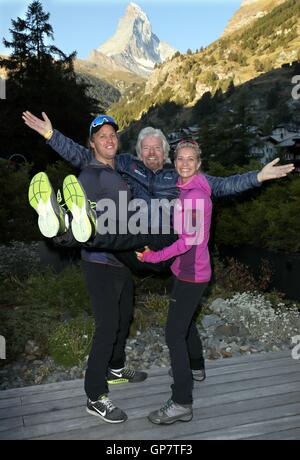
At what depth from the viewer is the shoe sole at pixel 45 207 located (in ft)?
9.68

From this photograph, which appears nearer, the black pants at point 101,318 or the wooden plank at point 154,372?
the black pants at point 101,318

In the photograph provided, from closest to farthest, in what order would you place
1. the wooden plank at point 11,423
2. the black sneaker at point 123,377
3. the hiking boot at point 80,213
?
the hiking boot at point 80,213 < the wooden plank at point 11,423 < the black sneaker at point 123,377

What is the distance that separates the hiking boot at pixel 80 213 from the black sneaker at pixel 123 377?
162 centimetres

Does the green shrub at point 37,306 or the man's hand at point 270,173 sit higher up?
the man's hand at point 270,173

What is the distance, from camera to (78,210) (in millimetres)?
2879

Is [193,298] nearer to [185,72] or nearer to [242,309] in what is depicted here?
[242,309]

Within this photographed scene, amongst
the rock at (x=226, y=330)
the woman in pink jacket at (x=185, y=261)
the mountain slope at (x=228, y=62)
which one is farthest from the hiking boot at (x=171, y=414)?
the mountain slope at (x=228, y=62)

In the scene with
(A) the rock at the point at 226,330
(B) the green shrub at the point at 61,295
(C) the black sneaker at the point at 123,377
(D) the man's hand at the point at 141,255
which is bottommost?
(C) the black sneaker at the point at 123,377

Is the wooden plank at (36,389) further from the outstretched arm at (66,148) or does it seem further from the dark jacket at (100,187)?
the outstretched arm at (66,148)

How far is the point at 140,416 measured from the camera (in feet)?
11.0

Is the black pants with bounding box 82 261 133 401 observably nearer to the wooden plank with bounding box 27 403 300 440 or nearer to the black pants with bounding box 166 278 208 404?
the wooden plank with bounding box 27 403 300 440

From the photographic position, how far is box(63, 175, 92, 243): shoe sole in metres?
2.86

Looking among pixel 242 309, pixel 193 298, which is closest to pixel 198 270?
pixel 193 298

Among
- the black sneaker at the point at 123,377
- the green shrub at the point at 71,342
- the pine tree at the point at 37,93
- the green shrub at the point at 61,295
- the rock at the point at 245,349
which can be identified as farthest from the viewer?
the pine tree at the point at 37,93
